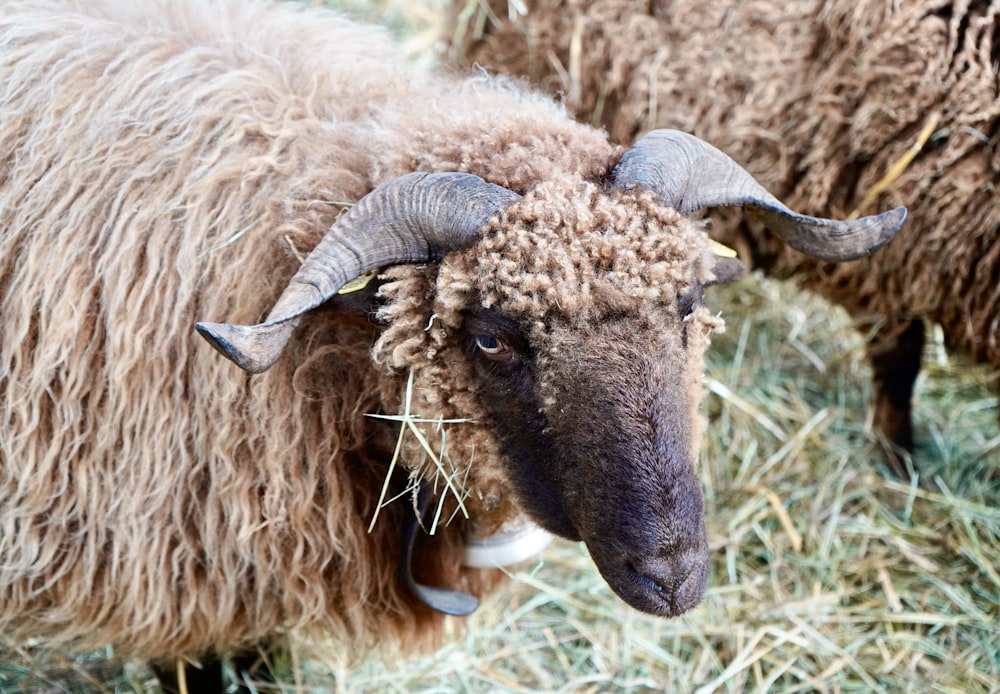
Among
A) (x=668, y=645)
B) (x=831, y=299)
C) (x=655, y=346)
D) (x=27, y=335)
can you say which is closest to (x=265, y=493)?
(x=27, y=335)

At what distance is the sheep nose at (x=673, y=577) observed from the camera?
81.6 inches

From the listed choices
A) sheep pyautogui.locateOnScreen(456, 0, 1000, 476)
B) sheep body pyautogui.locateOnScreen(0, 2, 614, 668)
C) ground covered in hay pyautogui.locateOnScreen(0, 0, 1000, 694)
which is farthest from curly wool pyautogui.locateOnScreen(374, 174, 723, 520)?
sheep pyautogui.locateOnScreen(456, 0, 1000, 476)

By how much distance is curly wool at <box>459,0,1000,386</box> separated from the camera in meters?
3.37

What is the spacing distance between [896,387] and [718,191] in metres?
2.43

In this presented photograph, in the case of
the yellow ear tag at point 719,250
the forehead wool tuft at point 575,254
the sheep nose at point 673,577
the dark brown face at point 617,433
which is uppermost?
the forehead wool tuft at point 575,254

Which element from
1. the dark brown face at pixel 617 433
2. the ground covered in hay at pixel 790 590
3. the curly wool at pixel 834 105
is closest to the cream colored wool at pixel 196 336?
the dark brown face at pixel 617 433

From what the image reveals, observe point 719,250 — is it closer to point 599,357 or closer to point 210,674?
point 599,357

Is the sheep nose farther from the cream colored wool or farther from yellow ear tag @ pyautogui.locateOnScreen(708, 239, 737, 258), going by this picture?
yellow ear tag @ pyautogui.locateOnScreen(708, 239, 737, 258)

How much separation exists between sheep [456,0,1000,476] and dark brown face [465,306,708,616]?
72.7 inches

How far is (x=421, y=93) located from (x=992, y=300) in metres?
2.36

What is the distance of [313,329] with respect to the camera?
2.41 m

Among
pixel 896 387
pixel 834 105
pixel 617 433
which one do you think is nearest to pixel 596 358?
pixel 617 433

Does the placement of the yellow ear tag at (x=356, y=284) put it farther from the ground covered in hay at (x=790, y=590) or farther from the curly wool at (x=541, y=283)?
the ground covered in hay at (x=790, y=590)

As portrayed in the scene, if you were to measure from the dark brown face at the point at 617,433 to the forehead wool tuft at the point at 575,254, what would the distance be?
65 mm
